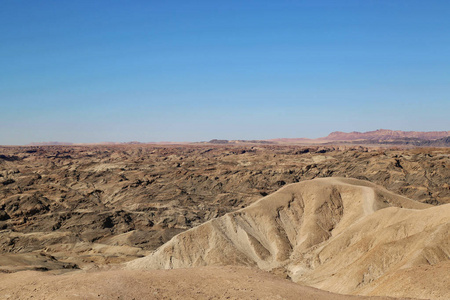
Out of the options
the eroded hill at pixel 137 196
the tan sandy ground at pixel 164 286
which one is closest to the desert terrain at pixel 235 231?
the tan sandy ground at pixel 164 286

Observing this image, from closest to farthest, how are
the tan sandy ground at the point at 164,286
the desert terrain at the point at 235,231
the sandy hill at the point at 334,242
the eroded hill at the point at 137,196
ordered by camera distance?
the tan sandy ground at the point at 164,286, the desert terrain at the point at 235,231, the sandy hill at the point at 334,242, the eroded hill at the point at 137,196

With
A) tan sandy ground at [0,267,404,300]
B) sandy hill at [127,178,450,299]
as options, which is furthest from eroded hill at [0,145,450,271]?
tan sandy ground at [0,267,404,300]

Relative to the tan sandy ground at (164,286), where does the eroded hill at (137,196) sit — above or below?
below

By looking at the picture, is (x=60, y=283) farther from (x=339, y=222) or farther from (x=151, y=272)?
(x=339, y=222)

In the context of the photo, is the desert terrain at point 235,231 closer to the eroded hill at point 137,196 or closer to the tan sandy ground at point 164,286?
the tan sandy ground at point 164,286

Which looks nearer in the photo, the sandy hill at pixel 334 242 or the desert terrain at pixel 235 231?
the desert terrain at pixel 235 231

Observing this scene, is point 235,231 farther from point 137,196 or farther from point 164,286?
point 137,196

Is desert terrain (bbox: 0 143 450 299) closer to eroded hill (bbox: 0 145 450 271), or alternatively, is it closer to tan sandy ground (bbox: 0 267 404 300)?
tan sandy ground (bbox: 0 267 404 300)

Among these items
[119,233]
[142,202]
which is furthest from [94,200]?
[119,233]
